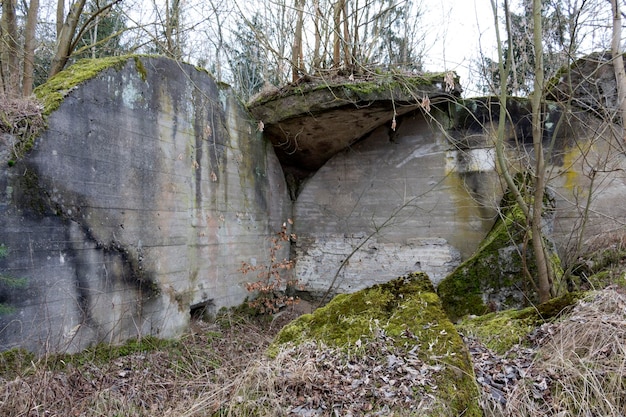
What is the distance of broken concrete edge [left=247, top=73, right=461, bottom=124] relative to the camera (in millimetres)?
6797

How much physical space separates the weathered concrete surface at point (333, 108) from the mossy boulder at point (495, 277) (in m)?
Answer: 2.40

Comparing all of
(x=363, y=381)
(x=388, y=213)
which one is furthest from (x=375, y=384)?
(x=388, y=213)

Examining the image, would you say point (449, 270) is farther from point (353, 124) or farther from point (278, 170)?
point (278, 170)

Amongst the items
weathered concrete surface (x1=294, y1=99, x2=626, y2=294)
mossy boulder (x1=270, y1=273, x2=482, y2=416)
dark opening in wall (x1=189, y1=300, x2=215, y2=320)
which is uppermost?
weathered concrete surface (x1=294, y1=99, x2=626, y2=294)

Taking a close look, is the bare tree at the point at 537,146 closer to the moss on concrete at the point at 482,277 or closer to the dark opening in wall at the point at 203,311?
the moss on concrete at the point at 482,277

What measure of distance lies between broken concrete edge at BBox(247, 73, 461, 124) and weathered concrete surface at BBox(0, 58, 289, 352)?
2.52ft

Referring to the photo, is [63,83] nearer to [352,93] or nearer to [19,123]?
[19,123]

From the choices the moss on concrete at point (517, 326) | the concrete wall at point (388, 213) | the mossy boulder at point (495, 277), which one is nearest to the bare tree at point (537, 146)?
the mossy boulder at point (495, 277)

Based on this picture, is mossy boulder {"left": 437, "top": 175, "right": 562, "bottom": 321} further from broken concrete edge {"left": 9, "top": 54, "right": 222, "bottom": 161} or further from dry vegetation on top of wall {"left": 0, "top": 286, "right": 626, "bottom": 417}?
broken concrete edge {"left": 9, "top": 54, "right": 222, "bottom": 161}

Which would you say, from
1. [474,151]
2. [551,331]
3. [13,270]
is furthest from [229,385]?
[474,151]

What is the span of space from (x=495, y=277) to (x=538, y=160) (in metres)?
2.09

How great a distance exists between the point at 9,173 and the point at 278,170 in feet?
15.3

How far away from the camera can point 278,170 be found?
317 inches

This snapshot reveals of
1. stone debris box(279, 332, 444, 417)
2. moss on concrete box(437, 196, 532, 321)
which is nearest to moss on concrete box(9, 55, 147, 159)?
stone debris box(279, 332, 444, 417)
